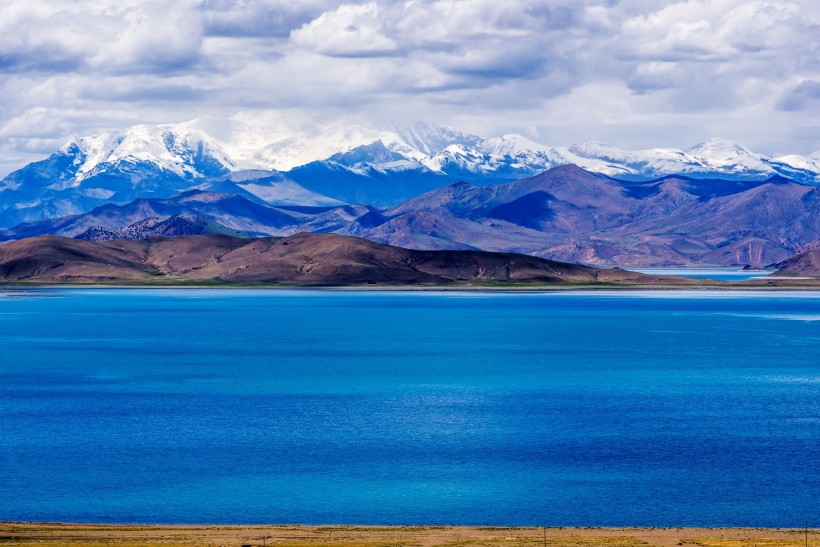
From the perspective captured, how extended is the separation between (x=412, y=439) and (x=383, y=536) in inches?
1132

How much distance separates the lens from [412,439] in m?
93.6

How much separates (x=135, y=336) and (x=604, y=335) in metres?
68.4

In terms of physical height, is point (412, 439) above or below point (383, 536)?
above

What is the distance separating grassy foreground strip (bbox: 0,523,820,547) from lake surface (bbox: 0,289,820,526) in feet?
9.66

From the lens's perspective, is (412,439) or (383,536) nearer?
(383,536)

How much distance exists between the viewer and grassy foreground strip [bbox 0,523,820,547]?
6238 cm

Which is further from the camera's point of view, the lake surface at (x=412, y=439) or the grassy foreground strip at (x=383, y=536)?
the lake surface at (x=412, y=439)

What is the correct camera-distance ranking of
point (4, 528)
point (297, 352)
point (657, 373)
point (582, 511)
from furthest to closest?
point (297, 352), point (657, 373), point (582, 511), point (4, 528)

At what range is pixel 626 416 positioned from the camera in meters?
104

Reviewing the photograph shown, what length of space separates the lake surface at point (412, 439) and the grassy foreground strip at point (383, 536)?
2.94 m

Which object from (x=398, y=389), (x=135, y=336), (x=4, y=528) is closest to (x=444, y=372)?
(x=398, y=389)

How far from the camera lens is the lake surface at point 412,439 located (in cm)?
7300

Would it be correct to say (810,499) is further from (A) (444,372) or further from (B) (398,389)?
(A) (444,372)

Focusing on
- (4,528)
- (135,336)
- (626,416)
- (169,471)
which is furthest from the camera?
(135,336)
